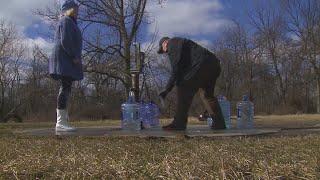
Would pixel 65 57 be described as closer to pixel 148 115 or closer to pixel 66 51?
pixel 66 51

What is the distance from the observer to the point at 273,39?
57.4 metres

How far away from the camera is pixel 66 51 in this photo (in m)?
8.02

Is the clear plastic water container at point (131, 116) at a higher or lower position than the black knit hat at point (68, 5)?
lower

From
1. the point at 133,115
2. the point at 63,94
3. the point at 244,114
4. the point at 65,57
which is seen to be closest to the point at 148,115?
the point at 133,115

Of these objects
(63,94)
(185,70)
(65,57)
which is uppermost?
(65,57)

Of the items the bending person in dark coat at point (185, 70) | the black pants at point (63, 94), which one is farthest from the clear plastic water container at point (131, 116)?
the black pants at point (63, 94)

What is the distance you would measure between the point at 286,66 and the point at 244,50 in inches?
195

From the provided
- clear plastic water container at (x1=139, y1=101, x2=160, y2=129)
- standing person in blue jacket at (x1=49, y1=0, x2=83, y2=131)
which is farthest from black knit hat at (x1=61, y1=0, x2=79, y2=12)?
clear plastic water container at (x1=139, y1=101, x2=160, y2=129)

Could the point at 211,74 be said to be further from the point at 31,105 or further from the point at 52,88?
the point at 31,105

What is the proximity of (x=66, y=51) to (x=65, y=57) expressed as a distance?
102 millimetres

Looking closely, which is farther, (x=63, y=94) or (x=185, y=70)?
(x=185, y=70)

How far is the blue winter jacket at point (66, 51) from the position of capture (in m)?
8.02

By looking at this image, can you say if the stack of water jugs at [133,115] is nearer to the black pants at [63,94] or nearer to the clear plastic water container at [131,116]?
the clear plastic water container at [131,116]

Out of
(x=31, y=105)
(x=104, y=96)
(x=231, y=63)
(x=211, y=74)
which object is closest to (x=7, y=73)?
(x=31, y=105)
